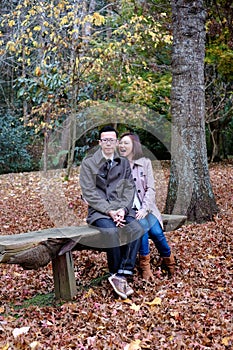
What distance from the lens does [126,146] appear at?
4473 mm

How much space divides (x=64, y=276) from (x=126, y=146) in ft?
4.41

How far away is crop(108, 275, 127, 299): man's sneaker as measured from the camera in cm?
398

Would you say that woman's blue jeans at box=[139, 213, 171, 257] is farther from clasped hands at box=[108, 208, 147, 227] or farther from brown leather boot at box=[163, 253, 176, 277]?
clasped hands at box=[108, 208, 147, 227]

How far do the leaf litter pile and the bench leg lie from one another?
3.3 inches

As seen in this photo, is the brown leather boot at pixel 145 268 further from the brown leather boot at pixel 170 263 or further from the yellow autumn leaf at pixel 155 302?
the yellow autumn leaf at pixel 155 302

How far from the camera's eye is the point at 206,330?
3375 mm

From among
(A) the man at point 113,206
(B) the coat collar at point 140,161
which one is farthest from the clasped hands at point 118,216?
(B) the coat collar at point 140,161

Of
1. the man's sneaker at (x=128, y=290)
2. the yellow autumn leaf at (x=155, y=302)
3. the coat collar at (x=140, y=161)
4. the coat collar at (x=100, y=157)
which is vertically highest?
the coat collar at (x=100, y=157)

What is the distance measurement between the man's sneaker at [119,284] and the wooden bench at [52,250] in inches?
13.2

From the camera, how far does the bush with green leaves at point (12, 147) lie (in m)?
15.3

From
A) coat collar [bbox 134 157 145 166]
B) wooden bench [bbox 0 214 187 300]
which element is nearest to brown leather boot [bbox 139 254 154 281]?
wooden bench [bbox 0 214 187 300]

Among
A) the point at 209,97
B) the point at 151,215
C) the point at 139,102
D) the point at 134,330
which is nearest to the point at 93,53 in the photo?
the point at 139,102

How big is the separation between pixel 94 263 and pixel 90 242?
1052 millimetres

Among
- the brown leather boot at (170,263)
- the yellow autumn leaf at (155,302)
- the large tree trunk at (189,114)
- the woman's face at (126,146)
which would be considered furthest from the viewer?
the large tree trunk at (189,114)
